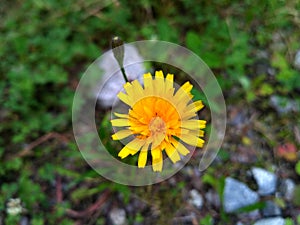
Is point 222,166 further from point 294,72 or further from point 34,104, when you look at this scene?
point 34,104

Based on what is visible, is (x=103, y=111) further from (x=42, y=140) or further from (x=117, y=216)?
(x=117, y=216)

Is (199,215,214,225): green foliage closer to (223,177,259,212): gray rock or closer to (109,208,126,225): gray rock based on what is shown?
(223,177,259,212): gray rock

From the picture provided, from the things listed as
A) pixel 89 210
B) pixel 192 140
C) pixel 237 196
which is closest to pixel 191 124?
pixel 192 140

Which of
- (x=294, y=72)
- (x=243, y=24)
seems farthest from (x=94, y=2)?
(x=294, y=72)

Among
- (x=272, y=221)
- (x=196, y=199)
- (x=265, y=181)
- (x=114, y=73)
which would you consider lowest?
(x=272, y=221)

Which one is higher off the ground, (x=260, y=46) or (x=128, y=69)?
A: (x=260, y=46)

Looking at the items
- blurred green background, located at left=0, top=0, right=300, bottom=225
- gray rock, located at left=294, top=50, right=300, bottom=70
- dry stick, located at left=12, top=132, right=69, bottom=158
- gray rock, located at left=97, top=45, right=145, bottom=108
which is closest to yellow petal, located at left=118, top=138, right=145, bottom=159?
blurred green background, located at left=0, top=0, right=300, bottom=225
